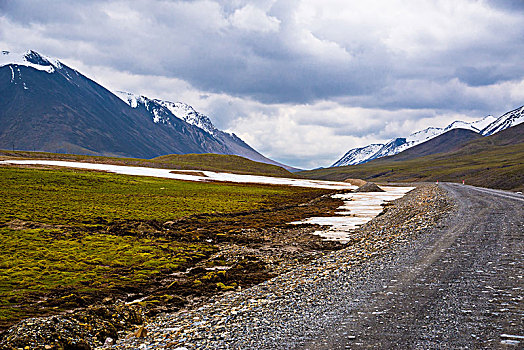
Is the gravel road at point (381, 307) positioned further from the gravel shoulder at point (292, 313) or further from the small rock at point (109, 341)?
the small rock at point (109, 341)

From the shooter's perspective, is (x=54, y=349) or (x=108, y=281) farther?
(x=108, y=281)

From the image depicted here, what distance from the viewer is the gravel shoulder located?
32.4ft

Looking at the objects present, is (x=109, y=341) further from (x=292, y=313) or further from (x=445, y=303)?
(x=445, y=303)

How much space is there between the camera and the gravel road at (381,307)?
931cm

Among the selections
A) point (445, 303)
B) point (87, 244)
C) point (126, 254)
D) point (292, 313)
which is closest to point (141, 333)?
point (292, 313)

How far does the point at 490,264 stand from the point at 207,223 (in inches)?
1120

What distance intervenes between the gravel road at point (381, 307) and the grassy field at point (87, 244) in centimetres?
518

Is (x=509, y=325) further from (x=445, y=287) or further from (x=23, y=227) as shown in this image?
(x=23, y=227)

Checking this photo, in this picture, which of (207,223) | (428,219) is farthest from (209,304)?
(207,223)

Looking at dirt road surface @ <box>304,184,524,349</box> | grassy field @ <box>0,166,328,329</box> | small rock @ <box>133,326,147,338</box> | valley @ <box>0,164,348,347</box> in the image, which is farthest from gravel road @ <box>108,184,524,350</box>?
grassy field @ <box>0,166,328,329</box>

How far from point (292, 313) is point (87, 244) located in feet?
64.5

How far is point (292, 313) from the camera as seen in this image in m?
11.8

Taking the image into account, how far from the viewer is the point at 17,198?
44375mm

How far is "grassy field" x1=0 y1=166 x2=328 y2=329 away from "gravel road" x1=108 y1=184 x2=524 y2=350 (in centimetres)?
518
